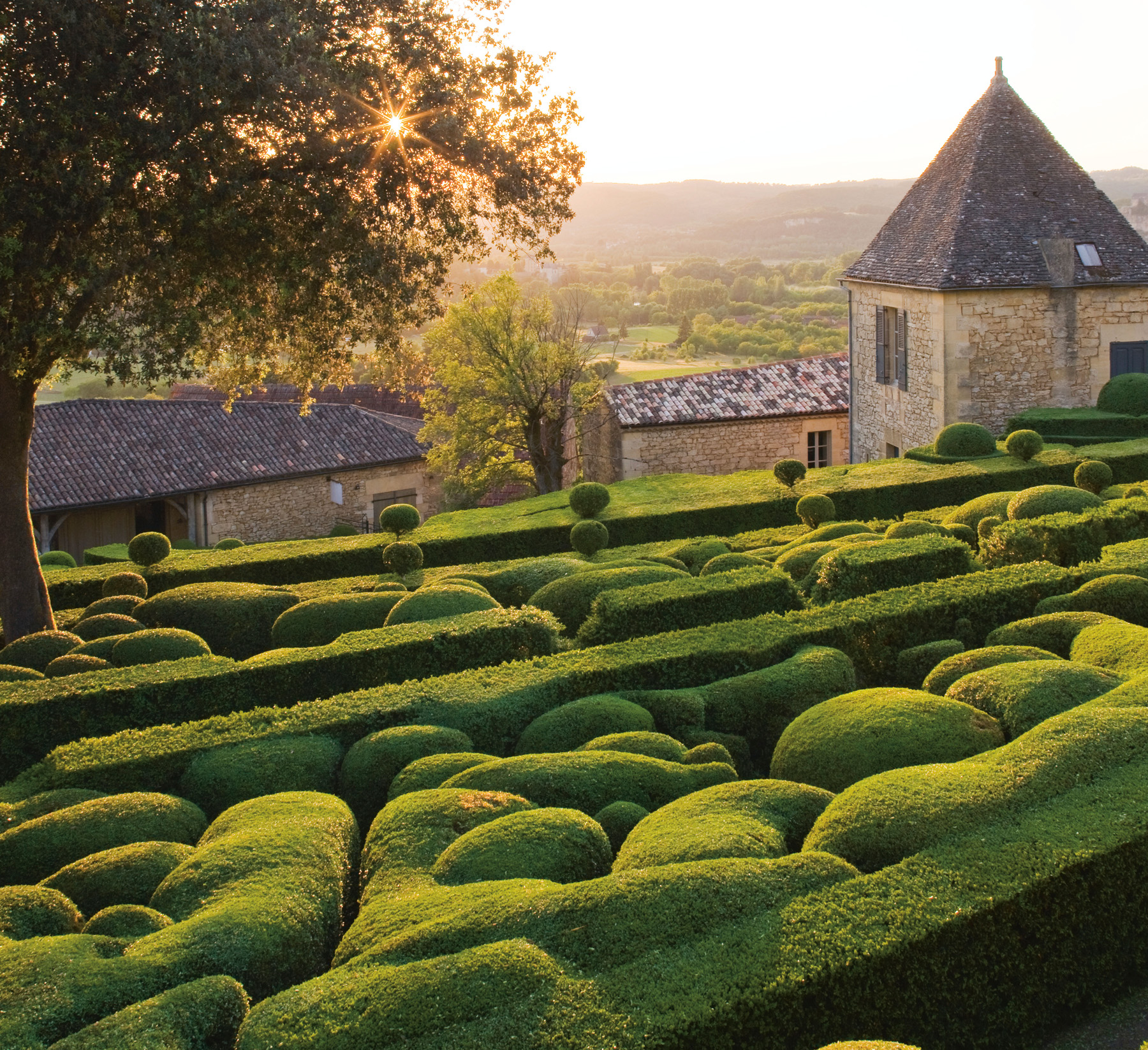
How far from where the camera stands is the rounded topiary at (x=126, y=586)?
15336 millimetres

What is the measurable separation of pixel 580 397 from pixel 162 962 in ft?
96.8

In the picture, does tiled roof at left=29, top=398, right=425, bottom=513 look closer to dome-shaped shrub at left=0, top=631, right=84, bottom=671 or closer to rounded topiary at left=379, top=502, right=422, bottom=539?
rounded topiary at left=379, top=502, right=422, bottom=539

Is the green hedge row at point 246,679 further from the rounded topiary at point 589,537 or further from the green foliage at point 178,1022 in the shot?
the green foliage at point 178,1022

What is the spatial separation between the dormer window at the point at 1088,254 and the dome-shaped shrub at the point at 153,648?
20.8 meters

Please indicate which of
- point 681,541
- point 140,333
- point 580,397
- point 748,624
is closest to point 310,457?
point 580,397

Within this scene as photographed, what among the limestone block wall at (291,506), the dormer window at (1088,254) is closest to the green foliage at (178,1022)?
the dormer window at (1088,254)

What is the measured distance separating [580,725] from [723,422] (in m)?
24.9

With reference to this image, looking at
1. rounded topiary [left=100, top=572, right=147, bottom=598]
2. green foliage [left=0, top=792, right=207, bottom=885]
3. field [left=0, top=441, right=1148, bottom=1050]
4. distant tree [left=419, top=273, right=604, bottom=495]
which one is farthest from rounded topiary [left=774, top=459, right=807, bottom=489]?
distant tree [left=419, top=273, right=604, bottom=495]

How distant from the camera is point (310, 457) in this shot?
103 ft

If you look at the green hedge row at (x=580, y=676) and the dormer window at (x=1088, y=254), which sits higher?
the dormer window at (x=1088, y=254)

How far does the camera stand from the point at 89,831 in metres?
7.57

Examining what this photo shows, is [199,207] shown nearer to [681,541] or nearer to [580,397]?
[681,541]

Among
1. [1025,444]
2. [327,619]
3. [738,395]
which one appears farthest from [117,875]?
[738,395]

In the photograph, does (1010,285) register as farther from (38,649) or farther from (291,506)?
(38,649)
